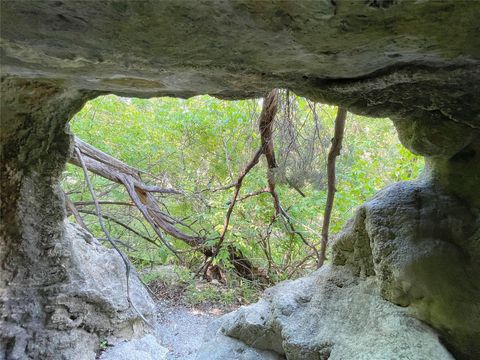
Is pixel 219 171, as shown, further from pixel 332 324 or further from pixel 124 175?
pixel 332 324

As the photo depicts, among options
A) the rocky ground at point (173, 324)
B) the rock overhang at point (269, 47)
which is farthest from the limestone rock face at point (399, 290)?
the rocky ground at point (173, 324)

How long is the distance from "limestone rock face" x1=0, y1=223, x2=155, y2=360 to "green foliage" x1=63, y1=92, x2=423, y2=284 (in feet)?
5.11

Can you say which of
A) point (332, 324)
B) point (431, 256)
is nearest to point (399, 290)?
point (431, 256)

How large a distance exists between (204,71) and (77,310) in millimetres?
1696

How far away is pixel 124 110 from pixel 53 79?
432 centimetres

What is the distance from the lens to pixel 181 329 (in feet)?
12.0

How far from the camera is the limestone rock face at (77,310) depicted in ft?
6.63

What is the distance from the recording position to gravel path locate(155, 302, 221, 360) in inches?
121

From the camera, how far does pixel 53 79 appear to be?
1.59m

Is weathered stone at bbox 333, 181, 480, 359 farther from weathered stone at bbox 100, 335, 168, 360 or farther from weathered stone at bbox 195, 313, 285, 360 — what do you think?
weathered stone at bbox 100, 335, 168, 360

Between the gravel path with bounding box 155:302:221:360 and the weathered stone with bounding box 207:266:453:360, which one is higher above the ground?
the weathered stone with bounding box 207:266:453:360

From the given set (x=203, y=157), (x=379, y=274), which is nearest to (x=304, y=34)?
(x=379, y=274)

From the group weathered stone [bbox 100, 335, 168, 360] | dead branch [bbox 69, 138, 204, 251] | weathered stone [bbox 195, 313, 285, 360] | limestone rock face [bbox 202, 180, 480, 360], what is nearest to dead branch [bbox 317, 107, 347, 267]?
limestone rock face [bbox 202, 180, 480, 360]

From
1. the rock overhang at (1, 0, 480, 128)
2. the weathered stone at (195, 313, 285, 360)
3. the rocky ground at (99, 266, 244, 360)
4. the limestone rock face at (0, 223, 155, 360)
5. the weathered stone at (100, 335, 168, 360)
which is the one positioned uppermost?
the rock overhang at (1, 0, 480, 128)
